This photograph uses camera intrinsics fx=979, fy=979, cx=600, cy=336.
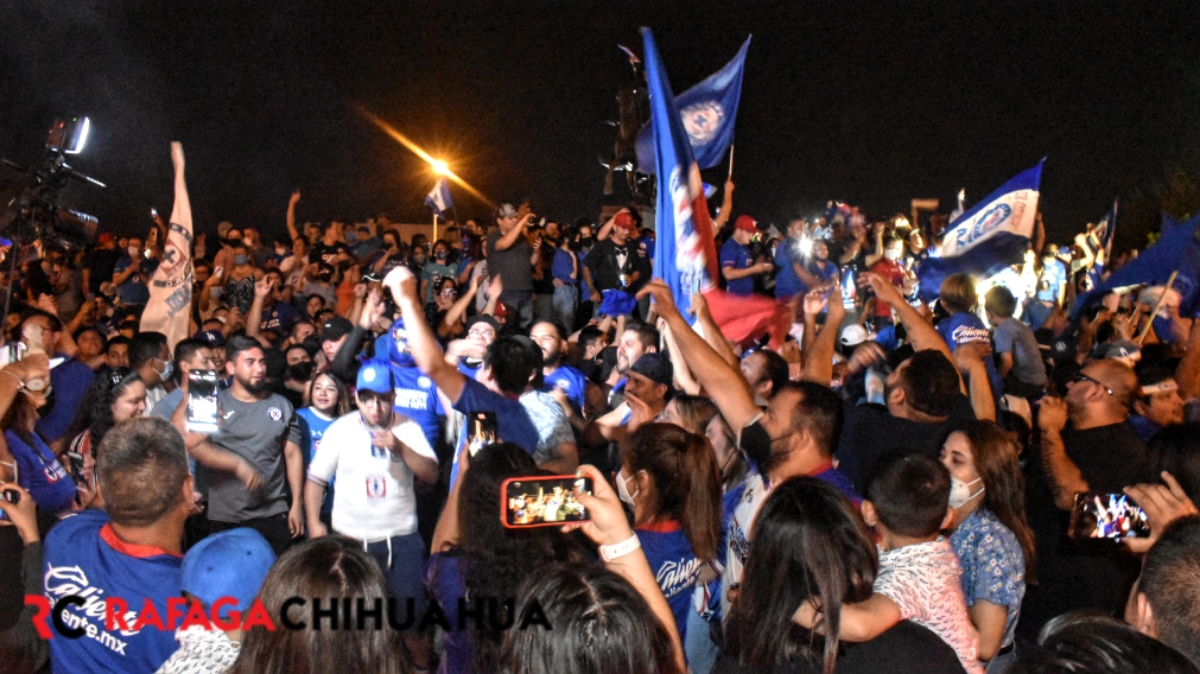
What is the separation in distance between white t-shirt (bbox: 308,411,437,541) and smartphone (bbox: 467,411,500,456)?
127cm

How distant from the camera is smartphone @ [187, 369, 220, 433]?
15.5ft

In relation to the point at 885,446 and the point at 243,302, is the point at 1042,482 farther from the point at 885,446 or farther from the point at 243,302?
the point at 243,302

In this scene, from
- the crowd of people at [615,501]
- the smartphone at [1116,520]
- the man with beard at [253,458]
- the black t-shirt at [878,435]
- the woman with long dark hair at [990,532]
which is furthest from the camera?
the man with beard at [253,458]

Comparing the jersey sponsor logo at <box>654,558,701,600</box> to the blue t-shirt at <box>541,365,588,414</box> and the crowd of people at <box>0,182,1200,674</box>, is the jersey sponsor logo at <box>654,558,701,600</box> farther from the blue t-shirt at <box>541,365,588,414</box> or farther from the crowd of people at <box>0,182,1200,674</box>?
the blue t-shirt at <box>541,365,588,414</box>

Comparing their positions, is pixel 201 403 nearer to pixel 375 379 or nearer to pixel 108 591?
pixel 375 379

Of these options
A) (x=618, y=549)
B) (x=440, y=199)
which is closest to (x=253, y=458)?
(x=618, y=549)

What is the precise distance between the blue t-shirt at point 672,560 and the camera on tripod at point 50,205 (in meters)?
4.73

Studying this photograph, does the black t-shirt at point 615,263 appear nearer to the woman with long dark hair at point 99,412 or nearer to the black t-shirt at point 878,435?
the woman with long dark hair at point 99,412

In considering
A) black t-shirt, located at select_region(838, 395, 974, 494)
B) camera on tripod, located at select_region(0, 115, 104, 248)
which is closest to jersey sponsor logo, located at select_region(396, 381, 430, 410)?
camera on tripod, located at select_region(0, 115, 104, 248)

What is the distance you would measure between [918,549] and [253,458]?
4.00 meters

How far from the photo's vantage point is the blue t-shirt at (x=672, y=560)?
12.0 feet

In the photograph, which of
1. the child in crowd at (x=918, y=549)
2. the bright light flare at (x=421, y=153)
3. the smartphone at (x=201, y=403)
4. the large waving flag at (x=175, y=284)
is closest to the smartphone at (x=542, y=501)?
the child in crowd at (x=918, y=549)

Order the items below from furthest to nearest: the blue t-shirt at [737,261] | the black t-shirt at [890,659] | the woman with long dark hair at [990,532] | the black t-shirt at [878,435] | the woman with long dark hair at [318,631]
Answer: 1. the blue t-shirt at [737,261]
2. the black t-shirt at [878,435]
3. the woman with long dark hair at [990,532]
4. the black t-shirt at [890,659]
5. the woman with long dark hair at [318,631]

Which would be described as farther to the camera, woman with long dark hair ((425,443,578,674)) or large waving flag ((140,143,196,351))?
large waving flag ((140,143,196,351))
